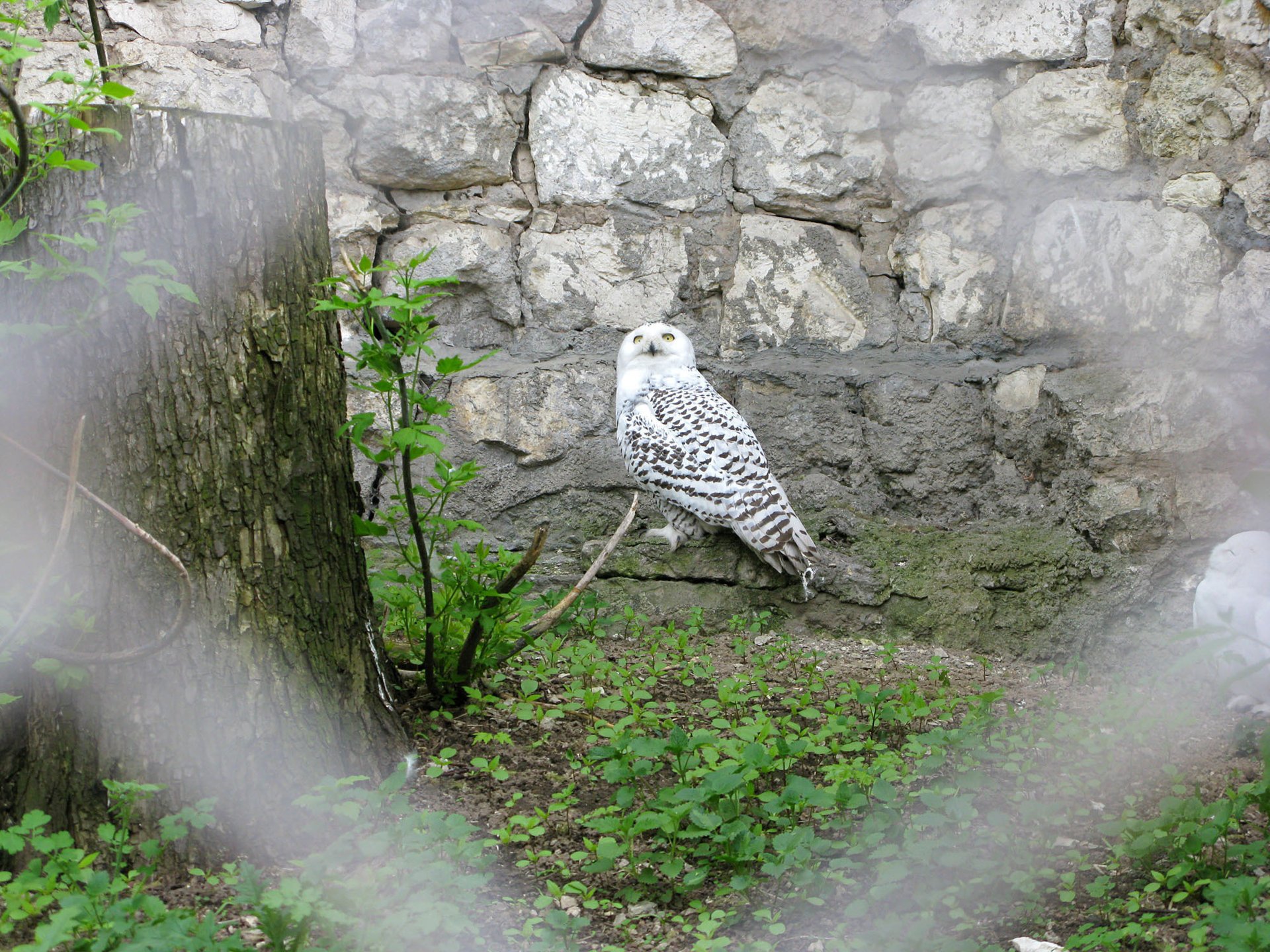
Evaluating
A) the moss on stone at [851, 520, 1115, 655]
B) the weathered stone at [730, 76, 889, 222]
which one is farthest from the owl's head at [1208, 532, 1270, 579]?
the weathered stone at [730, 76, 889, 222]

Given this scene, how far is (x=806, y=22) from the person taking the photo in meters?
3.97

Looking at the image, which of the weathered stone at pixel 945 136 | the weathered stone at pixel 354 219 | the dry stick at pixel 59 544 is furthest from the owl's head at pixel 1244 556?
the weathered stone at pixel 354 219

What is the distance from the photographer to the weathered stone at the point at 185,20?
3.63 meters

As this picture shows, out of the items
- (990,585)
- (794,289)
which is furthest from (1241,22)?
(990,585)

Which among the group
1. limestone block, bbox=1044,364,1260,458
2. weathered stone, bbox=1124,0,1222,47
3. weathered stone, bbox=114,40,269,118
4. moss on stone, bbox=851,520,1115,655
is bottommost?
moss on stone, bbox=851,520,1115,655

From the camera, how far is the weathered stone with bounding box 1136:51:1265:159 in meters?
3.73

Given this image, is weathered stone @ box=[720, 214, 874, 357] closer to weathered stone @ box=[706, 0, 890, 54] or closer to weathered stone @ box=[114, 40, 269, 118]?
weathered stone @ box=[706, 0, 890, 54]

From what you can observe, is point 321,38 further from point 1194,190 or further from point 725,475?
point 1194,190

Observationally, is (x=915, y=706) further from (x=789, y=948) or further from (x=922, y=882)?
(x=789, y=948)

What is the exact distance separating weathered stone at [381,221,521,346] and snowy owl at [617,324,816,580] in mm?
492

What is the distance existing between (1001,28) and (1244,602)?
237 centimetres

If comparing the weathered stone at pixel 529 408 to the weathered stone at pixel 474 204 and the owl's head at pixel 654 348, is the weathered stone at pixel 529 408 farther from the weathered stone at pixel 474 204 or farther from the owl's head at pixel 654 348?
the weathered stone at pixel 474 204

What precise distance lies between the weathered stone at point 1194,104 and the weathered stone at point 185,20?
10.6 feet

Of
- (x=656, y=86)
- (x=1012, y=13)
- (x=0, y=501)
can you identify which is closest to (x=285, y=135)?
(x=0, y=501)
